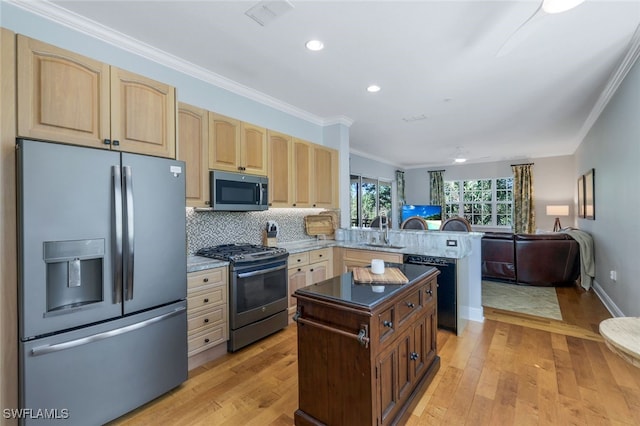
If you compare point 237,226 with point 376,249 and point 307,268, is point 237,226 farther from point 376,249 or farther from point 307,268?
point 376,249

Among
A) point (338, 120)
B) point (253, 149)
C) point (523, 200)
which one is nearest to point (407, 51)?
point (253, 149)

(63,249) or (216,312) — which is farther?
(216,312)

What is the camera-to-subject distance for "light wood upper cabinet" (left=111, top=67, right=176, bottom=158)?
1953mm

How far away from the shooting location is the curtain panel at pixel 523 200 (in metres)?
7.75

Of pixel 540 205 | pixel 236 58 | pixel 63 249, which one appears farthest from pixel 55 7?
pixel 540 205

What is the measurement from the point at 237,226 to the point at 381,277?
206 cm

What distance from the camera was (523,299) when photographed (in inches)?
165

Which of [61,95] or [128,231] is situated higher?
Result: [61,95]

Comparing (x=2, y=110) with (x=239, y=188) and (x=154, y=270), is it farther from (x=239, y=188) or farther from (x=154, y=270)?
(x=239, y=188)

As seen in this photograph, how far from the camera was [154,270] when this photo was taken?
199 centimetres

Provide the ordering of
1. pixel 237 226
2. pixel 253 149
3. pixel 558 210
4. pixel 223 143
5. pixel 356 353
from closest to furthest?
pixel 356 353, pixel 223 143, pixel 253 149, pixel 237 226, pixel 558 210

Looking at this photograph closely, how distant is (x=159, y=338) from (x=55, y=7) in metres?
2.42

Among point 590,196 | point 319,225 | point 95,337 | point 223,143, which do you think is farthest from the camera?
point 590,196

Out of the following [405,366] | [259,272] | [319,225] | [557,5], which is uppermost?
[557,5]
